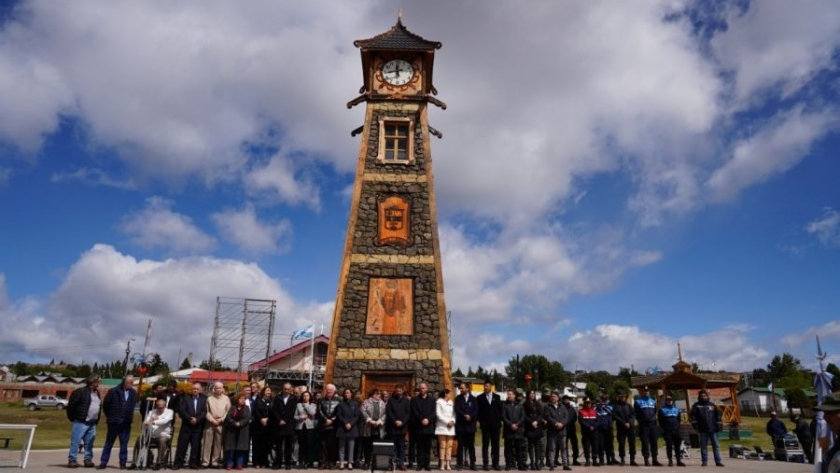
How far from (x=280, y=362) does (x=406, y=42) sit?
25.0 metres

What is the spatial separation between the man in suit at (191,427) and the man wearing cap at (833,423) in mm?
9210

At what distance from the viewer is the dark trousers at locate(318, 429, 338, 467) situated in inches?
408

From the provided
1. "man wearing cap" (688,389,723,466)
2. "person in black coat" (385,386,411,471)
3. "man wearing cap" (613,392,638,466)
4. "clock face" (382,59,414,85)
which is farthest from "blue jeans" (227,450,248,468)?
"clock face" (382,59,414,85)

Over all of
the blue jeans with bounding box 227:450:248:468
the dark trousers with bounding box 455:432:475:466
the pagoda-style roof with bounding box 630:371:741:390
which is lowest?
the blue jeans with bounding box 227:450:248:468

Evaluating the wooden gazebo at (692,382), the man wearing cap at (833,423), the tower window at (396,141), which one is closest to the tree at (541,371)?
the wooden gazebo at (692,382)

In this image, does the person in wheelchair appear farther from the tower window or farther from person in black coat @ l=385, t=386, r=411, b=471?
the tower window

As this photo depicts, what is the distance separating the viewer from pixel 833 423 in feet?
11.4

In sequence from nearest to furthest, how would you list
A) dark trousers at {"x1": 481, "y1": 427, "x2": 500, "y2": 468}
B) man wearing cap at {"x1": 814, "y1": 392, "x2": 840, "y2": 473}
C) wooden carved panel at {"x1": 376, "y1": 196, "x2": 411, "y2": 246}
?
man wearing cap at {"x1": 814, "y1": 392, "x2": 840, "y2": 473}
dark trousers at {"x1": 481, "y1": 427, "x2": 500, "y2": 468}
wooden carved panel at {"x1": 376, "y1": 196, "x2": 411, "y2": 246}

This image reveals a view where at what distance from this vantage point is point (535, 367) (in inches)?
2800

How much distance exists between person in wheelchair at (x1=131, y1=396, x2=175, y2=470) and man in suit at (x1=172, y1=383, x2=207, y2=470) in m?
0.22

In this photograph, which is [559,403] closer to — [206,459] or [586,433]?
[586,433]

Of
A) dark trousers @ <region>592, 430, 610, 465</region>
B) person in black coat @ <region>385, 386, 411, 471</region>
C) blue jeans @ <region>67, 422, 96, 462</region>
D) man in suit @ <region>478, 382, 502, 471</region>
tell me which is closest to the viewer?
blue jeans @ <region>67, 422, 96, 462</region>

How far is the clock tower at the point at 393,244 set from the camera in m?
12.9

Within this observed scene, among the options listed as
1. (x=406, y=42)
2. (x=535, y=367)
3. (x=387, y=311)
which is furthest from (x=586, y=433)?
(x=535, y=367)
